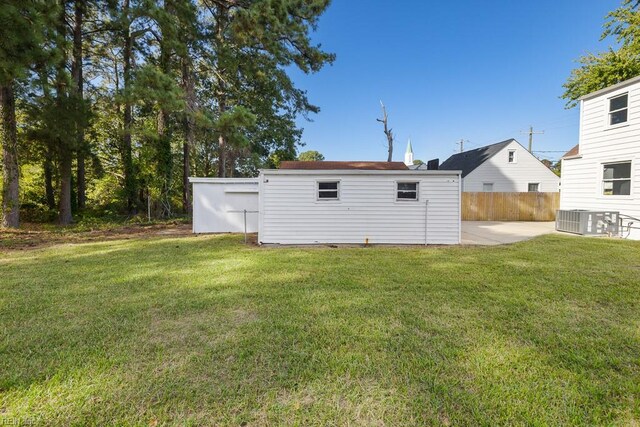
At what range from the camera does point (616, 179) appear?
945 centimetres

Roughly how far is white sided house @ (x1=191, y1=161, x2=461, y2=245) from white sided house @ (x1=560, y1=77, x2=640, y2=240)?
583cm

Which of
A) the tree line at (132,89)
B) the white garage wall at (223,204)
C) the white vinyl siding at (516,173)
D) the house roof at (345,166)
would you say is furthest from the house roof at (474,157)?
the white garage wall at (223,204)

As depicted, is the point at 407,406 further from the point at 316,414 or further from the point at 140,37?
the point at 140,37

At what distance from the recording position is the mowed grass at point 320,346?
6.47 feet

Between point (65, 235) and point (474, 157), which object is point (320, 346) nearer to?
point (65, 235)

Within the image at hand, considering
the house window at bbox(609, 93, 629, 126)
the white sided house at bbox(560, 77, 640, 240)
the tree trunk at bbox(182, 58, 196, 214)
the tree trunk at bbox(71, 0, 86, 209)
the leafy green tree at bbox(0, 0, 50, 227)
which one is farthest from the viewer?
the tree trunk at bbox(182, 58, 196, 214)

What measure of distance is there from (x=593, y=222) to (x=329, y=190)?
920cm

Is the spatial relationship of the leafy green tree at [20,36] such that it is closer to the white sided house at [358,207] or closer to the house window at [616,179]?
the white sided house at [358,207]

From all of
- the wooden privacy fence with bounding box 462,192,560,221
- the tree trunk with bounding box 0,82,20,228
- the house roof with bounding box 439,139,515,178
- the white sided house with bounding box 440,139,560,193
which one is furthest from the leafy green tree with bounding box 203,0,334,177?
the white sided house with bounding box 440,139,560,193

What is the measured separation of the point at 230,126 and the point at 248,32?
383 cm

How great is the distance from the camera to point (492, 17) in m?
13.3

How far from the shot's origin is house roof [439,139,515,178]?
19672 millimetres

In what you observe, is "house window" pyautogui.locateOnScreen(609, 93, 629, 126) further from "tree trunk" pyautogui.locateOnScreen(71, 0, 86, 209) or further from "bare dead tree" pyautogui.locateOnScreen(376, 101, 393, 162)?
"tree trunk" pyautogui.locateOnScreen(71, 0, 86, 209)

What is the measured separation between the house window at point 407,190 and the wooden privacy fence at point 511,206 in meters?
9.48
